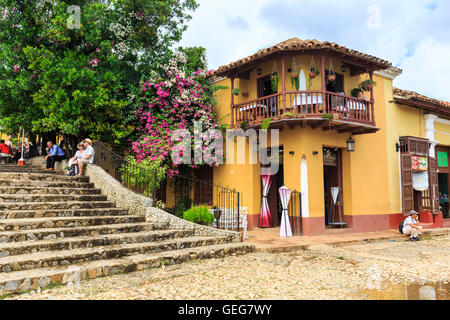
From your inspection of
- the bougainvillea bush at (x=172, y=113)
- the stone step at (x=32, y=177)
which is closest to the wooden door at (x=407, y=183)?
the bougainvillea bush at (x=172, y=113)

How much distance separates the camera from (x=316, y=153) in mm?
10742

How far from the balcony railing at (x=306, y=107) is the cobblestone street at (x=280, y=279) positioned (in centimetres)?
435

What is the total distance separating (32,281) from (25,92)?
30.5ft

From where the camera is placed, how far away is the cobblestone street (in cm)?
439

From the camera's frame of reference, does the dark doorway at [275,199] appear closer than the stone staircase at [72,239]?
No

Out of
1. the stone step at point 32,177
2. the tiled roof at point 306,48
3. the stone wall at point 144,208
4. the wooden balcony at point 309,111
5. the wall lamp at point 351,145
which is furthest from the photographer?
the wall lamp at point 351,145

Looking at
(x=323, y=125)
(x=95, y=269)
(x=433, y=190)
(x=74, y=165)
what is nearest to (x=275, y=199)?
(x=323, y=125)

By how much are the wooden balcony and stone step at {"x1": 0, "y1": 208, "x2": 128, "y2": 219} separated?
5200 mm

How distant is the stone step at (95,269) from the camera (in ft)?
14.4

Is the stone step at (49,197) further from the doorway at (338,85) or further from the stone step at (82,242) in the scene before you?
the doorway at (338,85)

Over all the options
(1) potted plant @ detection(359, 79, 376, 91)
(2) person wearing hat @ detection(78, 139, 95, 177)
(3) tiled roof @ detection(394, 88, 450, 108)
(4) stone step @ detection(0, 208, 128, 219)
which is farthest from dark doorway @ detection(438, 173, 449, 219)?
(2) person wearing hat @ detection(78, 139, 95, 177)

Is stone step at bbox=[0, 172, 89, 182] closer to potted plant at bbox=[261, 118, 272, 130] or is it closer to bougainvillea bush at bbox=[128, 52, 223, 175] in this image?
bougainvillea bush at bbox=[128, 52, 223, 175]

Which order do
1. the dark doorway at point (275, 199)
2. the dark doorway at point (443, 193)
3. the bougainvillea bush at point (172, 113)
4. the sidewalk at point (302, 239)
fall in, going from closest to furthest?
the sidewalk at point (302, 239), the bougainvillea bush at point (172, 113), the dark doorway at point (275, 199), the dark doorway at point (443, 193)

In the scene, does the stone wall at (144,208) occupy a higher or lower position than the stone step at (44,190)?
lower
